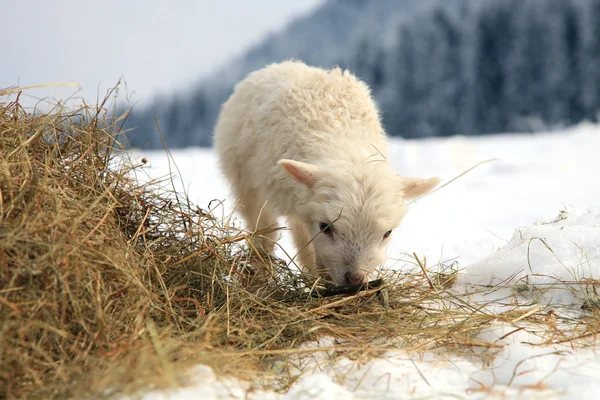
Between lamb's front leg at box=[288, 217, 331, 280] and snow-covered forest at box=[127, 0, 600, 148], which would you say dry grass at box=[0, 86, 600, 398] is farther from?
snow-covered forest at box=[127, 0, 600, 148]

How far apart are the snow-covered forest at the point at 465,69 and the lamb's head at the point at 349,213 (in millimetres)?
18360

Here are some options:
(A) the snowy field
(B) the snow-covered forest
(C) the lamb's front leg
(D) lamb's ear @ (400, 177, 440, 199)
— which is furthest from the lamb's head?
(B) the snow-covered forest

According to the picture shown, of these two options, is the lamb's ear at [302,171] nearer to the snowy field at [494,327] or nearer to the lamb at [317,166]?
the lamb at [317,166]

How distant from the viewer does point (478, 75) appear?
74.9 ft

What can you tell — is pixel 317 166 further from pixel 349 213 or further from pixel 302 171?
pixel 349 213

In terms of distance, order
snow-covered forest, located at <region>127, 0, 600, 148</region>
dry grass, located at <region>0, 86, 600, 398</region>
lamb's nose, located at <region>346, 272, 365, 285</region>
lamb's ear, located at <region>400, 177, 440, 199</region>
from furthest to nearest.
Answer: snow-covered forest, located at <region>127, 0, 600, 148</region>
lamb's ear, located at <region>400, 177, 440, 199</region>
lamb's nose, located at <region>346, 272, 365, 285</region>
dry grass, located at <region>0, 86, 600, 398</region>

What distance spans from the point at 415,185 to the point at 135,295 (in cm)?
184

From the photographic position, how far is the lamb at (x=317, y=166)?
2.91 m

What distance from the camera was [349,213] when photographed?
289 centimetres

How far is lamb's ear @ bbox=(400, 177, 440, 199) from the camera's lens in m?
3.21

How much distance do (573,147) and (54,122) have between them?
34.2ft

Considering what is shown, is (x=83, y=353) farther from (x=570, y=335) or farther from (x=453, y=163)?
(x=453, y=163)

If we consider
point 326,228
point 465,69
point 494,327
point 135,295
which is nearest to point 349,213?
point 326,228

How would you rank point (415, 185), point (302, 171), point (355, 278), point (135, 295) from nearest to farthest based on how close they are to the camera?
point (135, 295)
point (355, 278)
point (302, 171)
point (415, 185)
